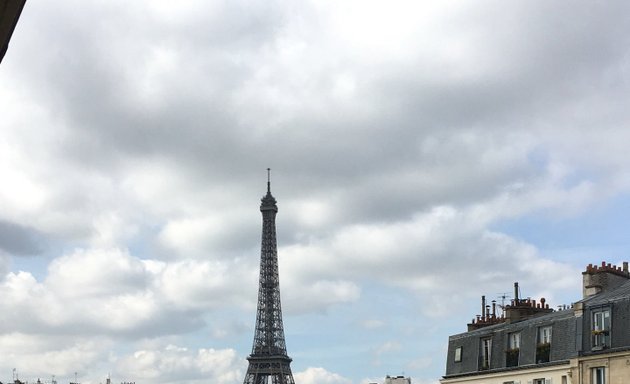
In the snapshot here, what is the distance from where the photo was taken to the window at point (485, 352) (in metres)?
54.1

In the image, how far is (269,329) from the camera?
178750 mm

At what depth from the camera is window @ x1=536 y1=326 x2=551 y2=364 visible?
163 feet

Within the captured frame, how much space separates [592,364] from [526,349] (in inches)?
191

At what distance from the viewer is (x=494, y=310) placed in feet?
197

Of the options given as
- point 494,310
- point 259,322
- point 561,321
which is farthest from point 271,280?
point 561,321

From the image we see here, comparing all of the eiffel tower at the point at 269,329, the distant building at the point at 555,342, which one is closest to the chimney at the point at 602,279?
the distant building at the point at 555,342

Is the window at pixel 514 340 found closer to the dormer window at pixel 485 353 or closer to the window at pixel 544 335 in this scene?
the window at pixel 544 335

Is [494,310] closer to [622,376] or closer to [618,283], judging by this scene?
[618,283]

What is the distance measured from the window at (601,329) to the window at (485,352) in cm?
827

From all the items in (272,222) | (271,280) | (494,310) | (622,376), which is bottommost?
(622,376)

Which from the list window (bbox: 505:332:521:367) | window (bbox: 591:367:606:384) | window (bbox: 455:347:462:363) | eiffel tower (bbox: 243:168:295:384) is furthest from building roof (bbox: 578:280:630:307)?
eiffel tower (bbox: 243:168:295:384)

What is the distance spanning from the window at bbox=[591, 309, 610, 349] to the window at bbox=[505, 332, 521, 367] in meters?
5.64

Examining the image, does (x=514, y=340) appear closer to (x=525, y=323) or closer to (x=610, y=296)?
(x=525, y=323)

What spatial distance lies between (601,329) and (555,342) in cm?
324
